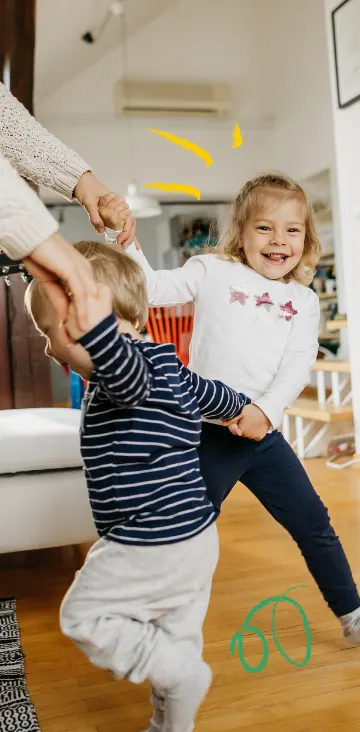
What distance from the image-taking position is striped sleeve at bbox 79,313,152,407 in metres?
0.78

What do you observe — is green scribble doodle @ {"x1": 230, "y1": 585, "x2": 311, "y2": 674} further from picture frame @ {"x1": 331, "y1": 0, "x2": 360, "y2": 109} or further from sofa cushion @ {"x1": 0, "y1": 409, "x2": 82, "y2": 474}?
picture frame @ {"x1": 331, "y1": 0, "x2": 360, "y2": 109}

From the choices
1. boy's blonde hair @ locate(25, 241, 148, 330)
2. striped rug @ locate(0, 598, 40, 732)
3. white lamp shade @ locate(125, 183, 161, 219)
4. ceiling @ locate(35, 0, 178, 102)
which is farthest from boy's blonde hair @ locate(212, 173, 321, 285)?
white lamp shade @ locate(125, 183, 161, 219)

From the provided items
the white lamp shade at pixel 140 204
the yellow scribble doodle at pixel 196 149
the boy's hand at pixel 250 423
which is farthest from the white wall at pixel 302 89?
the boy's hand at pixel 250 423

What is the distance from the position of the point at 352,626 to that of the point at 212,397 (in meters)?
0.64

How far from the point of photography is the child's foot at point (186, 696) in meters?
0.94

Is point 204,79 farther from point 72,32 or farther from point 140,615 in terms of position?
point 140,615

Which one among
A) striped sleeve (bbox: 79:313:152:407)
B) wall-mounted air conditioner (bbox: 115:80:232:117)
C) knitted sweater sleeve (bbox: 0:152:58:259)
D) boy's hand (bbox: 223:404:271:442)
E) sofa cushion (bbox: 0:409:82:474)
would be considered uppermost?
wall-mounted air conditioner (bbox: 115:80:232:117)

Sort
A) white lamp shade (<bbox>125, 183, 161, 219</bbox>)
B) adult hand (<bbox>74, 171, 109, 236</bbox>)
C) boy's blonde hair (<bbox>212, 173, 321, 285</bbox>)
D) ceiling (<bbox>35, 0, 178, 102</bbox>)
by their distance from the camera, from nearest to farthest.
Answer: adult hand (<bbox>74, 171, 109, 236</bbox>)
boy's blonde hair (<bbox>212, 173, 321, 285</bbox>)
ceiling (<bbox>35, 0, 178, 102</bbox>)
white lamp shade (<bbox>125, 183, 161, 219</bbox>)

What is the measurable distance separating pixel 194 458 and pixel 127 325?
0.21 metres

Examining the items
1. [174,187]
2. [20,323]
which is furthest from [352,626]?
[174,187]

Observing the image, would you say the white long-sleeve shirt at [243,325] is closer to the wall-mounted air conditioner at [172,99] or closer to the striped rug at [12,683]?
the striped rug at [12,683]

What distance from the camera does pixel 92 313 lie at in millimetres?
762

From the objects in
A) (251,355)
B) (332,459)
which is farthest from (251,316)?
(332,459)

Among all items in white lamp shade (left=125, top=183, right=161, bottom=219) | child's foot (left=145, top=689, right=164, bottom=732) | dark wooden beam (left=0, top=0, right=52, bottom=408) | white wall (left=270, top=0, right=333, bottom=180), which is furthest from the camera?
white wall (left=270, top=0, right=333, bottom=180)
